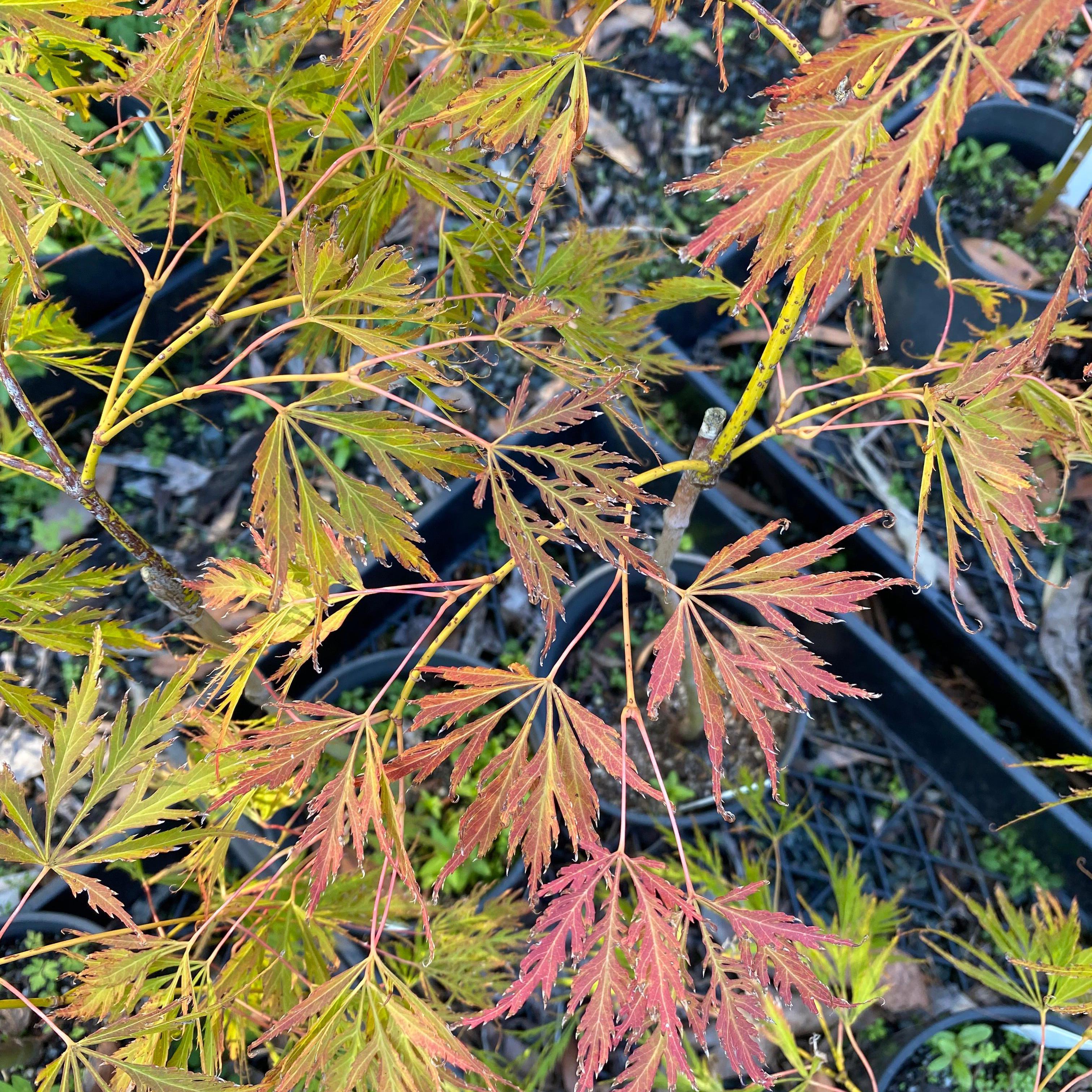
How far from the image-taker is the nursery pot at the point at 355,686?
3.35ft

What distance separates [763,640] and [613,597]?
64 centimetres

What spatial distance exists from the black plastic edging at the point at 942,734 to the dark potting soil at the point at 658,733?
149mm

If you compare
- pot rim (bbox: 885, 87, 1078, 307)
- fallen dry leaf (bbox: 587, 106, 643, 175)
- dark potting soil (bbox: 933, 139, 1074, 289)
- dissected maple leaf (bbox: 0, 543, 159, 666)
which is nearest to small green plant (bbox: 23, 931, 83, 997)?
dissected maple leaf (bbox: 0, 543, 159, 666)

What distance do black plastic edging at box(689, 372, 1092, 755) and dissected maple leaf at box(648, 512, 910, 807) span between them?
0.68 metres

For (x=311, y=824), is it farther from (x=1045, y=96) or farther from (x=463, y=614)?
(x=1045, y=96)

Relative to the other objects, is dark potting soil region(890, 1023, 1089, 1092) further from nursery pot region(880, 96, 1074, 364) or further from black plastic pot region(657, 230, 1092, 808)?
nursery pot region(880, 96, 1074, 364)

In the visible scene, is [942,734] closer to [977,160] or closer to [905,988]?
→ [905,988]

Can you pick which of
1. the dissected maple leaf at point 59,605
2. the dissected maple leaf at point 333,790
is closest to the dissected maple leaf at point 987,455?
the dissected maple leaf at point 333,790

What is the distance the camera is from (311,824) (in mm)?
561

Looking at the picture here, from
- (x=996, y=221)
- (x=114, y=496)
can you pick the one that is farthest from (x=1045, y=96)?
(x=114, y=496)

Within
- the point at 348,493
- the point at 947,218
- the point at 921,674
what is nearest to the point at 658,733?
the point at 921,674

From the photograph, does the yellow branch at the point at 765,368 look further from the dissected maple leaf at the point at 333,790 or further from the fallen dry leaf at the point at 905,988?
the fallen dry leaf at the point at 905,988

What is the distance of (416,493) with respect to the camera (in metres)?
0.63

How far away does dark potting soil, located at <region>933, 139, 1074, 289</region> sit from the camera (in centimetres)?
153
